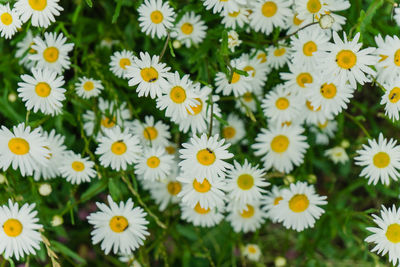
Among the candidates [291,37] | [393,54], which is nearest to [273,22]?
[291,37]

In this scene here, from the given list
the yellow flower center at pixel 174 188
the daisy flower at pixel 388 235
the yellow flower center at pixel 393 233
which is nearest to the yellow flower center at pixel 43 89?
the yellow flower center at pixel 174 188

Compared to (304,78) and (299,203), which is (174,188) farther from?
(304,78)

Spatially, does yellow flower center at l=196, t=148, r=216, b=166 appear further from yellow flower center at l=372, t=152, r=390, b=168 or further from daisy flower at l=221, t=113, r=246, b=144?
yellow flower center at l=372, t=152, r=390, b=168

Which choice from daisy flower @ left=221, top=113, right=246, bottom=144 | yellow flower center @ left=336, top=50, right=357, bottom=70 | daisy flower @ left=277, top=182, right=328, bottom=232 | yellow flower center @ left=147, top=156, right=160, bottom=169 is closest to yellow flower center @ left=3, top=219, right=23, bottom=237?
yellow flower center @ left=147, top=156, right=160, bottom=169

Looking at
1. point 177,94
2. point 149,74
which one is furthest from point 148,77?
point 177,94

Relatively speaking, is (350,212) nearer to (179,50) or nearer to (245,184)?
(245,184)
